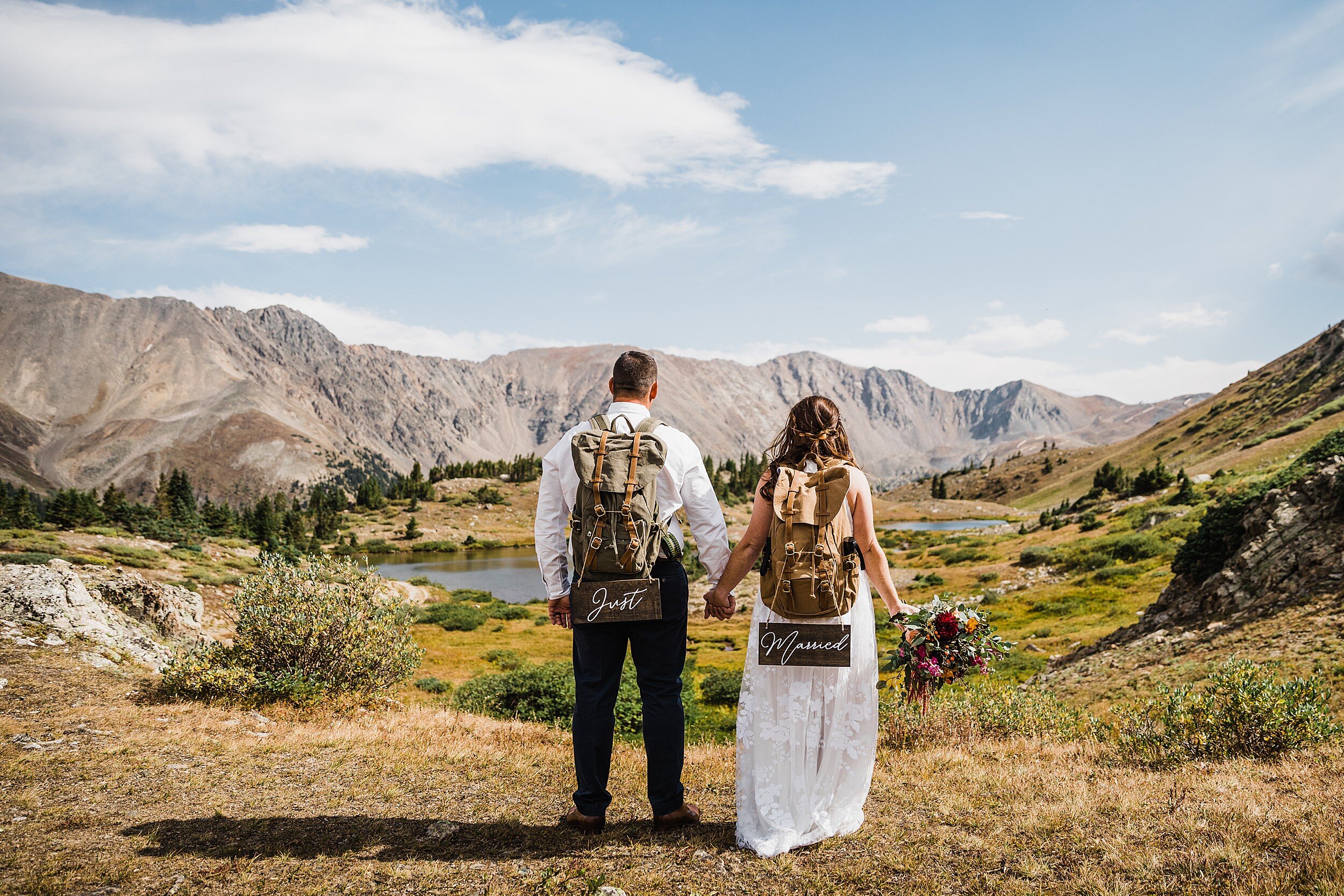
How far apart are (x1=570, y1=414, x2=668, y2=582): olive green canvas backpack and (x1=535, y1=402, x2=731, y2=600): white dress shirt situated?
220 mm

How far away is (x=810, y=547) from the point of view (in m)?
5.07

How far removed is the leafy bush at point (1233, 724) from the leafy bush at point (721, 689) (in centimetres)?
1820

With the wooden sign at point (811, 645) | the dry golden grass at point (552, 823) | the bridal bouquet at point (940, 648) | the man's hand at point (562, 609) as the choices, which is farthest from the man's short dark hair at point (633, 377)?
the dry golden grass at point (552, 823)

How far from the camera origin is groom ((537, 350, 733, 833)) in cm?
533

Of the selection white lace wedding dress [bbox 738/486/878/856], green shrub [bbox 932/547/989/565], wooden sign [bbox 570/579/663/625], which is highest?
wooden sign [bbox 570/579/663/625]

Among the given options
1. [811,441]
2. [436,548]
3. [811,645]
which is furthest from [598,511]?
[436,548]

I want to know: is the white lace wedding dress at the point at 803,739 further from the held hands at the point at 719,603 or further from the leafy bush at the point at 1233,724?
the leafy bush at the point at 1233,724

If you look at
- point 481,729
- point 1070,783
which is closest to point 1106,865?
point 1070,783

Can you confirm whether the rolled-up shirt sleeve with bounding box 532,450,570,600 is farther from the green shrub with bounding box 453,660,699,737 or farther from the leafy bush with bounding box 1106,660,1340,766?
the green shrub with bounding box 453,660,699,737

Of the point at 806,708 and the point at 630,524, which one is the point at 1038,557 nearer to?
the point at 806,708

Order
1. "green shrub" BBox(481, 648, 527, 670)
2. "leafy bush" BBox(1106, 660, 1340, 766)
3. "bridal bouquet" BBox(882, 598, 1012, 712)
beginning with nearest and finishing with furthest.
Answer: "bridal bouquet" BBox(882, 598, 1012, 712) < "leafy bush" BBox(1106, 660, 1340, 766) < "green shrub" BBox(481, 648, 527, 670)

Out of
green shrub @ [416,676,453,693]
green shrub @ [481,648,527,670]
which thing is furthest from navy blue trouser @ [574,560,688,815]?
green shrub @ [481,648,527,670]

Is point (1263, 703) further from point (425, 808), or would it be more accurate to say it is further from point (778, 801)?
point (425, 808)

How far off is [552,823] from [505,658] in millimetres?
29503
